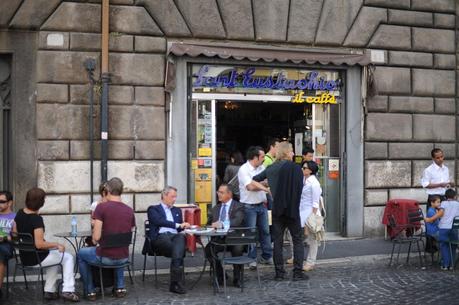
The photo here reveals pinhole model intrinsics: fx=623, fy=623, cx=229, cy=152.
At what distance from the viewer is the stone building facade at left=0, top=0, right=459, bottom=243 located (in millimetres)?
10367

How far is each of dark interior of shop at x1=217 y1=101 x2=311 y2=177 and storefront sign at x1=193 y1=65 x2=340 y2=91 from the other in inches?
16.0

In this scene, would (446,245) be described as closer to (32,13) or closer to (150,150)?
(150,150)

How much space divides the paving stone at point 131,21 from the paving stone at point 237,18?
1.33m

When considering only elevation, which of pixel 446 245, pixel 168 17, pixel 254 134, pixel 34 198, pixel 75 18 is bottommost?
pixel 446 245

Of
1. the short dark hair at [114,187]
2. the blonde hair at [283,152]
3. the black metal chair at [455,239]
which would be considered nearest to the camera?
the short dark hair at [114,187]

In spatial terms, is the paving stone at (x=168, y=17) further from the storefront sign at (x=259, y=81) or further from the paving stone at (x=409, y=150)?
the paving stone at (x=409, y=150)

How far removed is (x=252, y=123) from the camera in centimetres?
1266

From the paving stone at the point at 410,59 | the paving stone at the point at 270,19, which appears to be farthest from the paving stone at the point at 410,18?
the paving stone at the point at 270,19

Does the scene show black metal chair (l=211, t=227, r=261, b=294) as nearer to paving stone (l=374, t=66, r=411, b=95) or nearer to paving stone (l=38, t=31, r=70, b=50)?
paving stone (l=38, t=31, r=70, b=50)

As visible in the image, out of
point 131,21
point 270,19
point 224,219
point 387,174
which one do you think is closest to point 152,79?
point 131,21

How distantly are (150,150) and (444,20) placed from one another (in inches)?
264

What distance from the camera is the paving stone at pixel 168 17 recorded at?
35.8 feet

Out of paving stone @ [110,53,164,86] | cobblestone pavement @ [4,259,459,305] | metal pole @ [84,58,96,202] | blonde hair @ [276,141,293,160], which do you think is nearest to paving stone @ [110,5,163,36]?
paving stone @ [110,53,164,86]

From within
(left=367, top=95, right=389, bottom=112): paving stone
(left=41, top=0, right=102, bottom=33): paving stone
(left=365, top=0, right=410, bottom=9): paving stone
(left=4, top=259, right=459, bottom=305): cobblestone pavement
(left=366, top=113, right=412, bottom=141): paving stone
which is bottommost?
(left=4, top=259, right=459, bottom=305): cobblestone pavement
